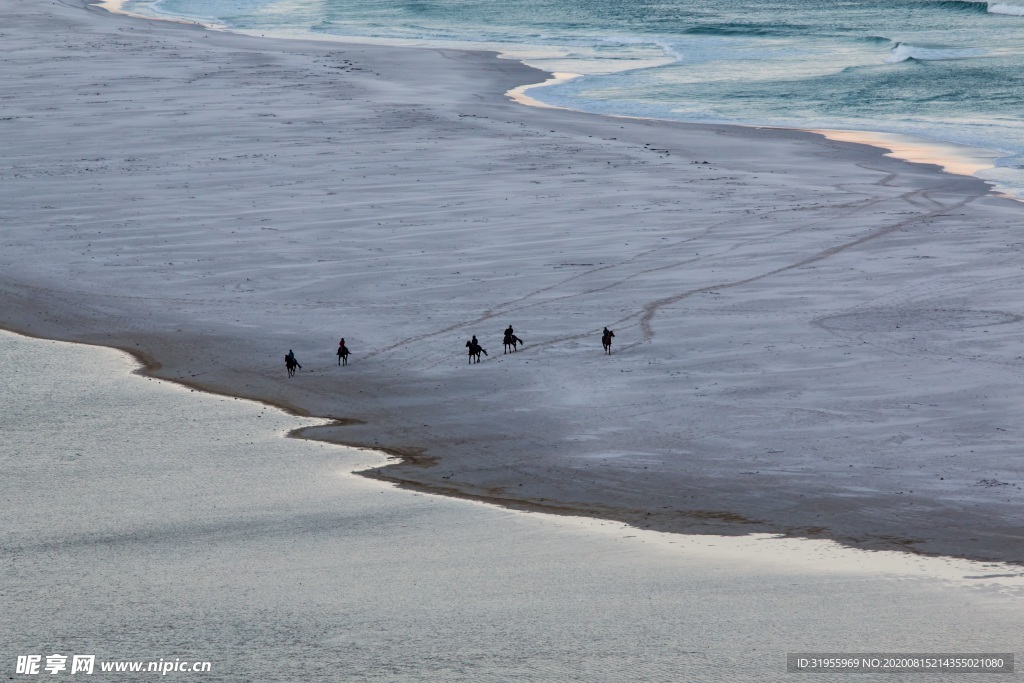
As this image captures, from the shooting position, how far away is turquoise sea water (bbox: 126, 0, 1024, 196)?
44.2 metres

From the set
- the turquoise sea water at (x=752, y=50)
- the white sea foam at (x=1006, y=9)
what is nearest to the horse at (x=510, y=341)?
the turquoise sea water at (x=752, y=50)

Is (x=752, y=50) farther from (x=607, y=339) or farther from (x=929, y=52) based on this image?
(x=607, y=339)

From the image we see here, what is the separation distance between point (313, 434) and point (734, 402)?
5.48 m

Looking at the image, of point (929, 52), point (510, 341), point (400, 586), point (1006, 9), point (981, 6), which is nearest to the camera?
point (400, 586)

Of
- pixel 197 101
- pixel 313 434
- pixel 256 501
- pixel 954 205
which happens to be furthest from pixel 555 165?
pixel 256 501

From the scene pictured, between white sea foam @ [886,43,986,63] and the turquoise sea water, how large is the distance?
0.13m

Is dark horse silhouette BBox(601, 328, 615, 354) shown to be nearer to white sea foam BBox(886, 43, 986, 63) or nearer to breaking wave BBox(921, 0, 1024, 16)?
white sea foam BBox(886, 43, 986, 63)

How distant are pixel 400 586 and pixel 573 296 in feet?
34.9

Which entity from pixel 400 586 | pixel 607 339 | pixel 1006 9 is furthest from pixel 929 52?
pixel 400 586

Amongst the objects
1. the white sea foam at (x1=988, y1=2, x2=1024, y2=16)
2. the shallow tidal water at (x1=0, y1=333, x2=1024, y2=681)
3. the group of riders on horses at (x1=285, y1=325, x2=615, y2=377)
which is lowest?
the shallow tidal water at (x1=0, y1=333, x2=1024, y2=681)

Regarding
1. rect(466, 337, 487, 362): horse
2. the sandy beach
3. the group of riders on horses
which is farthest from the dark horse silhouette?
rect(466, 337, 487, 362): horse

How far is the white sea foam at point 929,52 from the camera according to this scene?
59156 millimetres

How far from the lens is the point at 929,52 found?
6091 cm

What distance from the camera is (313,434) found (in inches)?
656
